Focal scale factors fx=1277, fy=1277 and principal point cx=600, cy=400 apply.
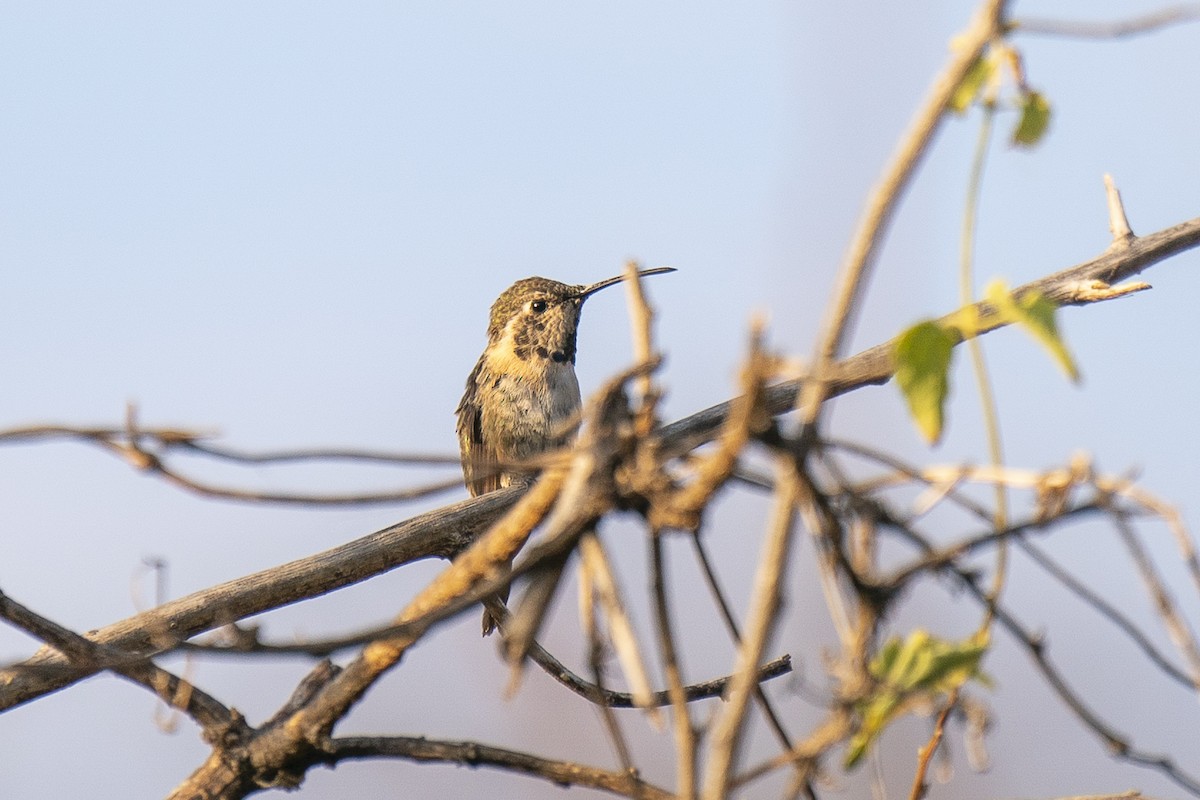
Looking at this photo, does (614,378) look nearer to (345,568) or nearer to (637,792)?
(637,792)

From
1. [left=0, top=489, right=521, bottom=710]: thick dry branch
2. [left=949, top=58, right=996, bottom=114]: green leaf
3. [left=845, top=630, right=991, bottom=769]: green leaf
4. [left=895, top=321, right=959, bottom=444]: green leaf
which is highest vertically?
[left=0, top=489, right=521, bottom=710]: thick dry branch

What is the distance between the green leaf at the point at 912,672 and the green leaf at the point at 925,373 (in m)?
0.18

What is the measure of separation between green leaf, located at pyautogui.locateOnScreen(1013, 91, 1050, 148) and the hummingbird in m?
4.82

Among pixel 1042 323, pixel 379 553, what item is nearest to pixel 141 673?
pixel 379 553

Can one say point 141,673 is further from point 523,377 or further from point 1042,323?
point 523,377

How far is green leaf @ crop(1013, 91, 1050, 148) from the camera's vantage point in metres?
1.27

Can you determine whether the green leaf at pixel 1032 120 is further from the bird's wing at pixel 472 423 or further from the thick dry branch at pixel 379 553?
the bird's wing at pixel 472 423

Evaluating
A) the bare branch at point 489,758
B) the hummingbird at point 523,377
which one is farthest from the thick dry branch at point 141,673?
the hummingbird at point 523,377

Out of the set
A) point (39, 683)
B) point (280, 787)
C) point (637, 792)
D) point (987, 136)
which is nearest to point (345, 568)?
point (39, 683)

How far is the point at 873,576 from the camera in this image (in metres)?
1.12

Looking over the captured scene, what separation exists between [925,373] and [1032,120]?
347mm

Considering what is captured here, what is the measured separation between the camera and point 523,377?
21.3ft

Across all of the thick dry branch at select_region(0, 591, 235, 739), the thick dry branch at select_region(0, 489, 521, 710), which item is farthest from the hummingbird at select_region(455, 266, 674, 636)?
the thick dry branch at select_region(0, 591, 235, 739)

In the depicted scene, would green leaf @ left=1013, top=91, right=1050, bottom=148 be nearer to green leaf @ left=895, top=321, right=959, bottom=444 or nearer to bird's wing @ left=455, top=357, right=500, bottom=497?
green leaf @ left=895, top=321, right=959, bottom=444
